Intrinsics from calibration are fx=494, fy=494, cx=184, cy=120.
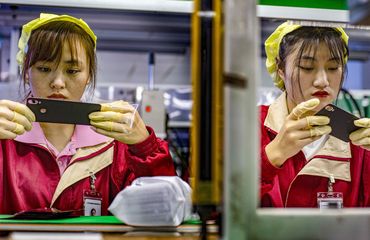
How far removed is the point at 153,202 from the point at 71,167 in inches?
36.9

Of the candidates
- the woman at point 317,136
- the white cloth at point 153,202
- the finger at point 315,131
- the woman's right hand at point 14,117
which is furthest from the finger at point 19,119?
the finger at point 315,131

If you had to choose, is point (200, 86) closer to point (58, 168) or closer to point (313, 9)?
point (313, 9)


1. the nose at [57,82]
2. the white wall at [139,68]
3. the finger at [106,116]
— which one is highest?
the white wall at [139,68]

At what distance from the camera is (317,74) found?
2.03 metres

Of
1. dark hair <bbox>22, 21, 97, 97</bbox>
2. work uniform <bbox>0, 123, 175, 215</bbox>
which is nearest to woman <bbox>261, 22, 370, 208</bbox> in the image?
work uniform <bbox>0, 123, 175, 215</bbox>

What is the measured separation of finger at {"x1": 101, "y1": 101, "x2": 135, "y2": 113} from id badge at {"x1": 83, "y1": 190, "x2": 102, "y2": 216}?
→ 365mm

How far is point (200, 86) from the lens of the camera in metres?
0.88

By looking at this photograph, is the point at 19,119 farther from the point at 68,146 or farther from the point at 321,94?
the point at 321,94

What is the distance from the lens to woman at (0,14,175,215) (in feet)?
6.74

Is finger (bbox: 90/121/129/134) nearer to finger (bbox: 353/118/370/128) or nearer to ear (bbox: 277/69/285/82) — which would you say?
ear (bbox: 277/69/285/82)

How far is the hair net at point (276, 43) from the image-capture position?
6.98 feet

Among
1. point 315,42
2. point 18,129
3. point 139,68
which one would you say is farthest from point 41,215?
point 139,68

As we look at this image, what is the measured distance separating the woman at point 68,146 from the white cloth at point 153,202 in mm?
743

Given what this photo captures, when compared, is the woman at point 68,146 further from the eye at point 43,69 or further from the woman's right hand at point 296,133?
the woman's right hand at point 296,133
